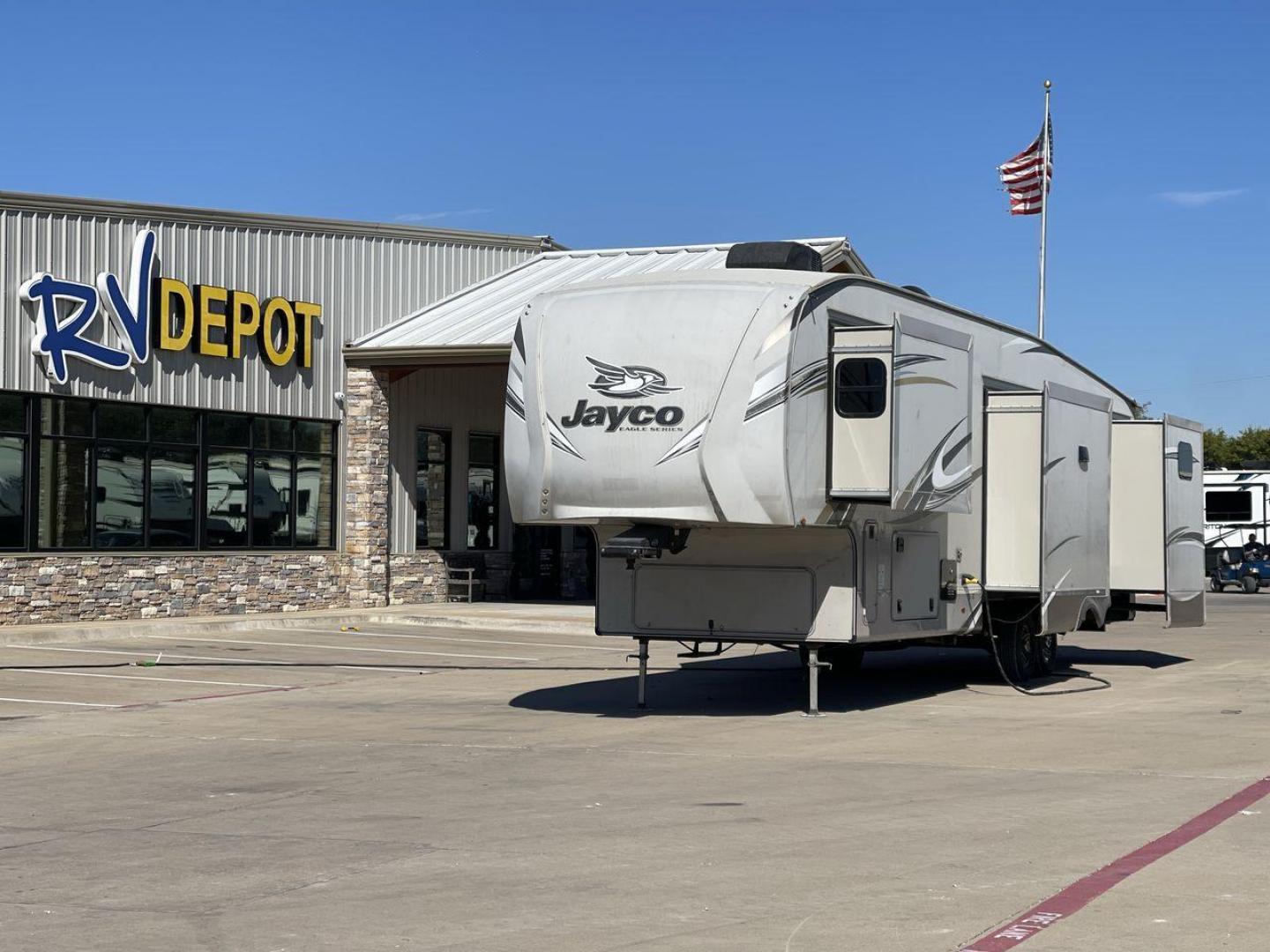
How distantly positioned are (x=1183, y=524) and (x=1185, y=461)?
2.66 feet

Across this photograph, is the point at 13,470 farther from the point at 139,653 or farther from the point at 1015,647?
the point at 1015,647

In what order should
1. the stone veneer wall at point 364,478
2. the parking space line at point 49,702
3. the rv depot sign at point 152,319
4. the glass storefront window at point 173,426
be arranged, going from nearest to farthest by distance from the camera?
the parking space line at point 49,702, the rv depot sign at point 152,319, the glass storefront window at point 173,426, the stone veneer wall at point 364,478

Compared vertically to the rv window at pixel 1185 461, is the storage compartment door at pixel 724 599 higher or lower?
lower

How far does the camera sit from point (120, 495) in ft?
87.0

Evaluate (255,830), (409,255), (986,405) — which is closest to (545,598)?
(409,255)

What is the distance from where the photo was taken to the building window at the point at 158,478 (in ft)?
82.1

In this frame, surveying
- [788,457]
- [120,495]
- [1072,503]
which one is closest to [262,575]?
[120,495]

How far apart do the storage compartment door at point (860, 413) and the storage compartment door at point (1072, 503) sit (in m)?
3.25

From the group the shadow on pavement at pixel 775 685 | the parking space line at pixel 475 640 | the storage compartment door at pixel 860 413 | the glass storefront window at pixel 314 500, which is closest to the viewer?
the storage compartment door at pixel 860 413

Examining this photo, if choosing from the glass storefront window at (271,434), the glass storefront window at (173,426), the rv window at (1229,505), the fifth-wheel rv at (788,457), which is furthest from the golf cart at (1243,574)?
the fifth-wheel rv at (788,457)

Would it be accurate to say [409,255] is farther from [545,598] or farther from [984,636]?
[984,636]

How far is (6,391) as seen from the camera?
24562 mm

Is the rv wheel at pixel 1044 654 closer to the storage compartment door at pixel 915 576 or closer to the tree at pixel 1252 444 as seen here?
the storage compartment door at pixel 915 576

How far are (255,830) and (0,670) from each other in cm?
1103
